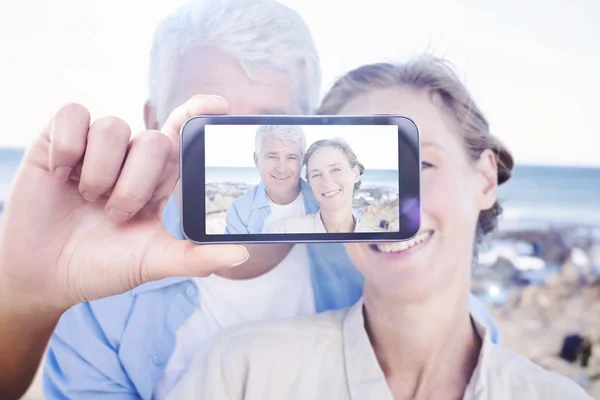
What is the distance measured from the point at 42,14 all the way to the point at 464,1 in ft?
2.63

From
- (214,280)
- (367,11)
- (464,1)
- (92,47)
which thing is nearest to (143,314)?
(214,280)

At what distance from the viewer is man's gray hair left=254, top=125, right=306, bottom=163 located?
0.74 metres

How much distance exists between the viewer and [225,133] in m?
0.73

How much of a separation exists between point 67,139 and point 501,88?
0.78 meters

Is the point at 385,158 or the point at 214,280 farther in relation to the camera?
the point at 214,280

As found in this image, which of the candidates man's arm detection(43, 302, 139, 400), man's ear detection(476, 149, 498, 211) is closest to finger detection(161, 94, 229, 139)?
man's arm detection(43, 302, 139, 400)

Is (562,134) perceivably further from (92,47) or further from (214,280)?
(92,47)

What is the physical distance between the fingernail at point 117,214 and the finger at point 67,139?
69mm

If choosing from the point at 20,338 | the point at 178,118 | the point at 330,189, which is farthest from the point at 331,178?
the point at 20,338

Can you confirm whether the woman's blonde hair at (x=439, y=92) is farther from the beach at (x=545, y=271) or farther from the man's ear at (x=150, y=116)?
the man's ear at (x=150, y=116)

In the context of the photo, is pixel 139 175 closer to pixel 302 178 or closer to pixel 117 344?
pixel 302 178

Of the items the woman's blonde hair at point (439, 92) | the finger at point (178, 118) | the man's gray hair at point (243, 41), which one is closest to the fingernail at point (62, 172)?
the finger at point (178, 118)

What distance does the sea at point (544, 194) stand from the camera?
3.26ft

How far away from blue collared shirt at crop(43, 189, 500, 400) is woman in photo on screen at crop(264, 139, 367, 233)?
13.4 inches
